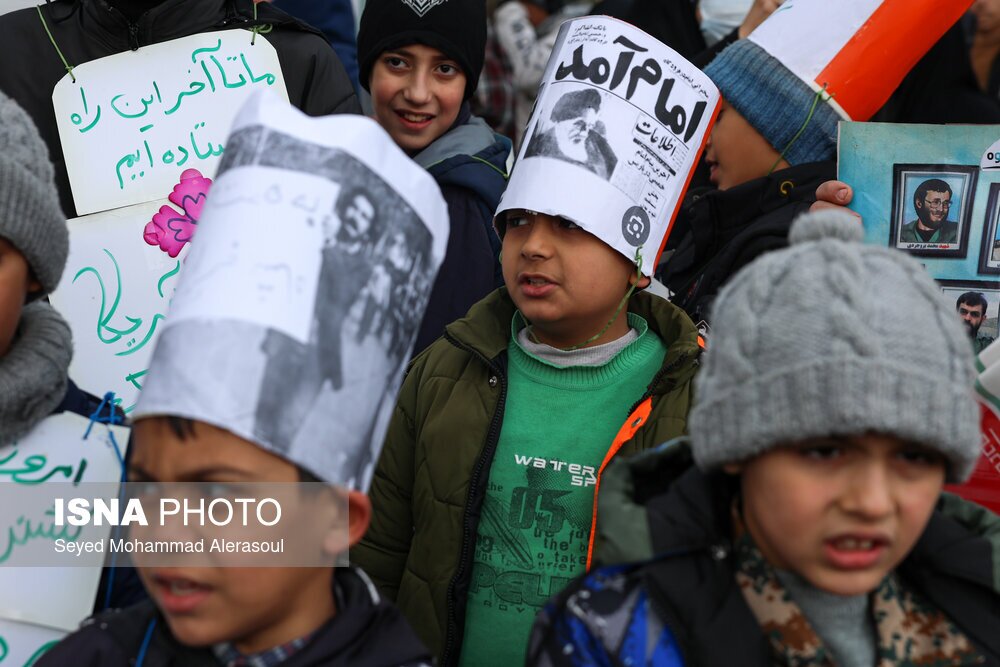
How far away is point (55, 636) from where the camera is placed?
2180mm

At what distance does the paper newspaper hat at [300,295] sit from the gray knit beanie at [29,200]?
A: 1.67ft

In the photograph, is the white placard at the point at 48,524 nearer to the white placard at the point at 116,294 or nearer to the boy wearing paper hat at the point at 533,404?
the white placard at the point at 116,294

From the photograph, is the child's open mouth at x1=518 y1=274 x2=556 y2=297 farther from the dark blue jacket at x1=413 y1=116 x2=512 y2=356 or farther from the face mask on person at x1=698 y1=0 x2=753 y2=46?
the face mask on person at x1=698 y1=0 x2=753 y2=46

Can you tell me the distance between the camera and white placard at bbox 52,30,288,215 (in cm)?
318

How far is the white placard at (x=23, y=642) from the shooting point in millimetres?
2156

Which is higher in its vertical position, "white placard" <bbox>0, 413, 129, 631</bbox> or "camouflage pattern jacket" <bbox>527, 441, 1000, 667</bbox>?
"camouflage pattern jacket" <bbox>527, 441, 1000, 667</bbox>

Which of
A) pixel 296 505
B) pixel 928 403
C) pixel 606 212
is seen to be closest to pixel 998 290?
pixel 606 212

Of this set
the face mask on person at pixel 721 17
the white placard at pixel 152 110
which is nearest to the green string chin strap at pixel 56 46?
the white placard at pixel 152 110

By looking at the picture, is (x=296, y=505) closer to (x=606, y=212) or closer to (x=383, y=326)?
(x=383, y=326)

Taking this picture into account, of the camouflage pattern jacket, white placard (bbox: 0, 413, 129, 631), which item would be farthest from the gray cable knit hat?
white placard (bbox: 0, 413, 129, 631)

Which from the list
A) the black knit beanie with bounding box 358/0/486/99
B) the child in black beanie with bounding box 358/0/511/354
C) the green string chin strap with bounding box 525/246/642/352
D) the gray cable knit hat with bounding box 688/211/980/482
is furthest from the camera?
the black knit beanie with bounding box 358/0/486/99

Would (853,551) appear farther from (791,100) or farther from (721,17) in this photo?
(721,17)

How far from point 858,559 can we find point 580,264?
1285 millimetres

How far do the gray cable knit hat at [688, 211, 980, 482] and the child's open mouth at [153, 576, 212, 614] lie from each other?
834mm
